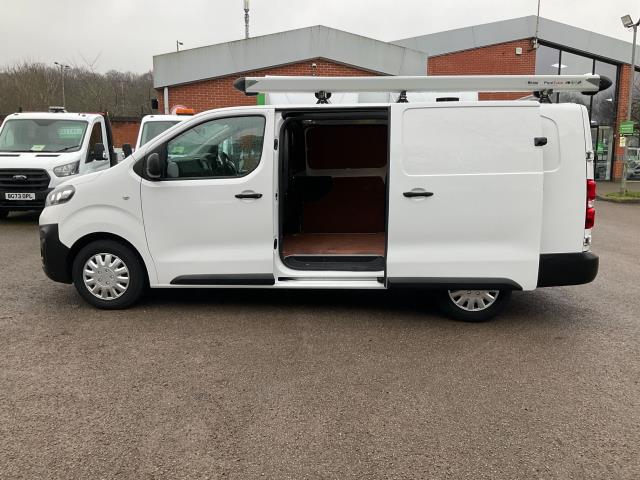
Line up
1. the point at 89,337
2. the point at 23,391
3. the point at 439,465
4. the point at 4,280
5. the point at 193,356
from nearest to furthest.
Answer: the point at 439,465
the point at 23,391
the point at 193,356
the point at 89,337
the point at 4,280

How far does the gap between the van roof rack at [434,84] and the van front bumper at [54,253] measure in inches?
91.8

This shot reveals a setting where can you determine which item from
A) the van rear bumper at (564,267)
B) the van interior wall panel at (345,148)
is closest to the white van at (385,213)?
the van rear bumper at (564,267)

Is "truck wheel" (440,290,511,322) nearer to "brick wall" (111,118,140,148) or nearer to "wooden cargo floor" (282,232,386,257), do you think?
"wooden cargo floor" (282,232,386,257)

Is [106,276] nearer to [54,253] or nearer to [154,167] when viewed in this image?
[54,253]

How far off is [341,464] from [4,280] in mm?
5305

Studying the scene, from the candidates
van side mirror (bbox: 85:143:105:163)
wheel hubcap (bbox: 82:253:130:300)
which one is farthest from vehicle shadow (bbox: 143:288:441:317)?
van side mirror (bbox: 85:143:105:163)

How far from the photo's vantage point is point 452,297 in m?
5.14

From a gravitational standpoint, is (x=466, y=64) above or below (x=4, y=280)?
above

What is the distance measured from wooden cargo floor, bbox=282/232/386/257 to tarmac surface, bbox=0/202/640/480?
0.49 metres

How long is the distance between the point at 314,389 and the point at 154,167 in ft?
8.43

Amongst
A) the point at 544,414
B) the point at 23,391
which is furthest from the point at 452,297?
the point at 23,391

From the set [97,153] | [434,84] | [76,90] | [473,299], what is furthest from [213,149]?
[76,90]

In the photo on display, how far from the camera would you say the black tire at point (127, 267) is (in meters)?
5.27

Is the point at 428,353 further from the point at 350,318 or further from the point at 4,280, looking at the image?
the point at 4,280
